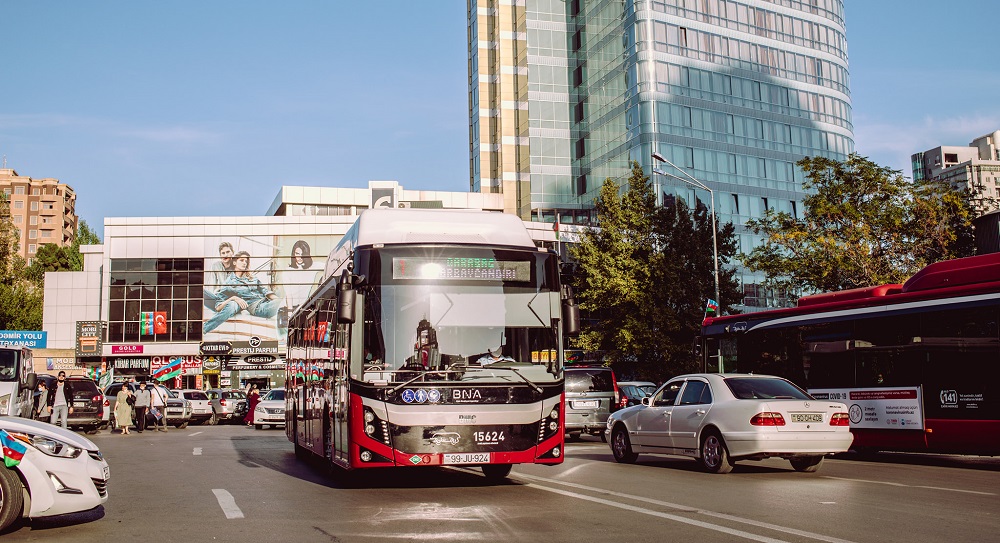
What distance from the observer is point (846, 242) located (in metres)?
33.6

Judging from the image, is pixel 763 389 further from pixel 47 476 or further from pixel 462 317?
pixel 47 476

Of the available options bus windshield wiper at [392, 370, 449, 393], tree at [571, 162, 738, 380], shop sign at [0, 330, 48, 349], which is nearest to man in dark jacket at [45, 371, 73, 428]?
shop sign at [0, 330, 48, 349]

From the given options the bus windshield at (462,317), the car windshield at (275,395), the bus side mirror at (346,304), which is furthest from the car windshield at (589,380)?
the car windshield at (275,395)

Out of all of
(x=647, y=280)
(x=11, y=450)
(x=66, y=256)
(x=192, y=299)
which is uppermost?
(x=66, y=256)

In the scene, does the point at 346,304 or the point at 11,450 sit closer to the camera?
the point at 11,450

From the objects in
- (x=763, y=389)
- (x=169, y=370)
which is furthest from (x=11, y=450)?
(x=169, y=370)

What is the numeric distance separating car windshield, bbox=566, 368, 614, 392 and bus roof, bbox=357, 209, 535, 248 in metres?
11.1

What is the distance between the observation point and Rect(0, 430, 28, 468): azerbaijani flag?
8.42 metres

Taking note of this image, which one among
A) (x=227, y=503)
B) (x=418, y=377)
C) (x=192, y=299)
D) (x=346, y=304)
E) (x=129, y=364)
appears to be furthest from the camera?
(x=192, y=299)

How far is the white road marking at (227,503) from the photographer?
9.98 meters

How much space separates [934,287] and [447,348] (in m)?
9.31

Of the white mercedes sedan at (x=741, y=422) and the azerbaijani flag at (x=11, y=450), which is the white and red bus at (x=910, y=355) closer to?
the white mercedes sedan at (x=741, y=422)

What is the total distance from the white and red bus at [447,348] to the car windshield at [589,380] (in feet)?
37.8

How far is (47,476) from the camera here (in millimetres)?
8594
